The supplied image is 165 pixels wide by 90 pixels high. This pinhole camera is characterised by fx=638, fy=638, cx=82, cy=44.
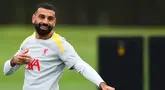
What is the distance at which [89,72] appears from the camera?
5.86 m

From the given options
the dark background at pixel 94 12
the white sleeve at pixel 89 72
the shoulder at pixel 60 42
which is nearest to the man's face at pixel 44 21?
the shoulder at pixel 60 42

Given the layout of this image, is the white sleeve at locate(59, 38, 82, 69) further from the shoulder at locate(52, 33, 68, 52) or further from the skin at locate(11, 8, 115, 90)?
the skin at locate(11, 8, 115, 90)

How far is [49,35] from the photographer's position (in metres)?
6.15

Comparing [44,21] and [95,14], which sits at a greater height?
[44,21]

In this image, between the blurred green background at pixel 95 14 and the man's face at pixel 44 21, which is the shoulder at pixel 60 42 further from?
the blurred green background at pixel 95 14

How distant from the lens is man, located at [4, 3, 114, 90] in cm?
601

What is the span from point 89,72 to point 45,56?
1.67 ft

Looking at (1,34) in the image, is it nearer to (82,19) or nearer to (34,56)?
(82,19)

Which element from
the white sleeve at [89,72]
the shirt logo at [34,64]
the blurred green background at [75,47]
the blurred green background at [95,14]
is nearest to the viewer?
the white sleeve at [89,72]

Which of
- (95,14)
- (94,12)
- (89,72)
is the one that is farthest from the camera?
(94,12)

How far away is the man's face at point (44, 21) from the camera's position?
19.8 ft

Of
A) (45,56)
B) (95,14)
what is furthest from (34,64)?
(95,14)

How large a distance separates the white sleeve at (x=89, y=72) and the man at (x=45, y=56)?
0.18 feet

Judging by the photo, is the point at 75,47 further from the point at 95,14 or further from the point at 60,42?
the point at 60,42
